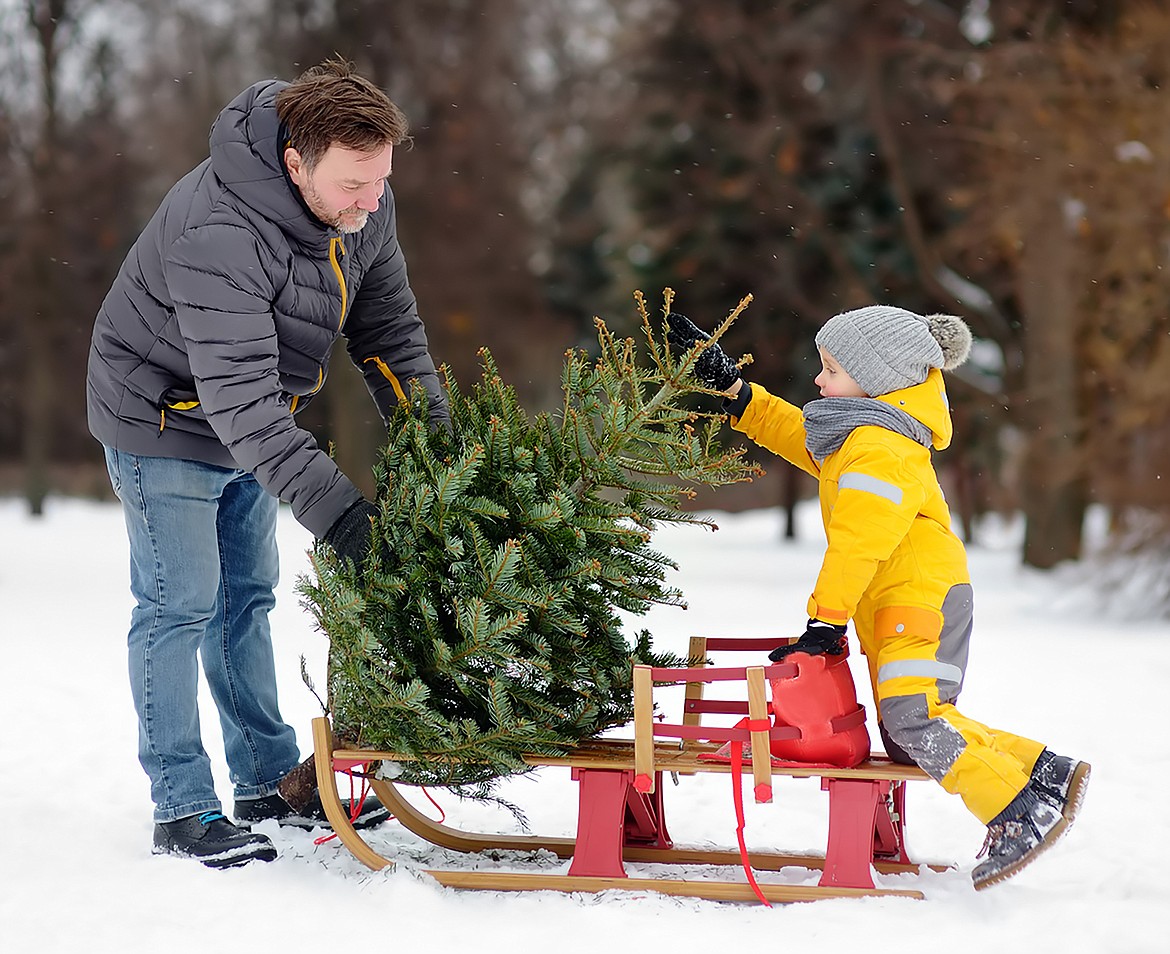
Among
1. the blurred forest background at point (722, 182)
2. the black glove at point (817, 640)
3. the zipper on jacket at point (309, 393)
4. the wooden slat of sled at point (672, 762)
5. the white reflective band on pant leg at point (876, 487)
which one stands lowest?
the wooden slat of sled at point (672, 762)

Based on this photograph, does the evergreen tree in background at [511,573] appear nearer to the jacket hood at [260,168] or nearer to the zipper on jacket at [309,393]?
the zipper on jacket at [309,393]

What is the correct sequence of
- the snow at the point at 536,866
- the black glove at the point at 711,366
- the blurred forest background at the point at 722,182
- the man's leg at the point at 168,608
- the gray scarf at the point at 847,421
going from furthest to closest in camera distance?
the blurred forest background at the point at 722,182 < the black glove at the point at 711,366 < the man's leg at the point at 168,608 < the gray scarf at the point at 847,421 < the snow at the point at 536,866

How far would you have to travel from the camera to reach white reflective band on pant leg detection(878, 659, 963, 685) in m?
2.93

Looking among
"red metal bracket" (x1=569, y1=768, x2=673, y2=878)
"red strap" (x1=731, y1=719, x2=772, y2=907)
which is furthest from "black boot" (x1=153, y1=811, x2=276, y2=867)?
"red strap" (x1=731, y1=719, x2=772, y2=907)

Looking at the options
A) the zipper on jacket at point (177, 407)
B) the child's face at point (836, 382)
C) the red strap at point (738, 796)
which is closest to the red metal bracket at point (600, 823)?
the red strap at point (738, 796)

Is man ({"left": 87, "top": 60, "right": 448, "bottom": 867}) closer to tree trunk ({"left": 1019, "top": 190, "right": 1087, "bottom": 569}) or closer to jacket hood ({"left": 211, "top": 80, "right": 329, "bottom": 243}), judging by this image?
jacket hood ({"left": 211, "top": 80, "right": 329, "bottom": 243})

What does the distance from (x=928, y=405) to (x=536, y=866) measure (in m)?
1.54

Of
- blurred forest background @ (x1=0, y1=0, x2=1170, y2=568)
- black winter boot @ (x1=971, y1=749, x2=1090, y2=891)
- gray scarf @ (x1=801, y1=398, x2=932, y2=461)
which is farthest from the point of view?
blurred forest background @ (x1=0, y1=0, x2=1170, y2=568)

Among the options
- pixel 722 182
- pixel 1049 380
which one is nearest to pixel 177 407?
pixel 1049 380

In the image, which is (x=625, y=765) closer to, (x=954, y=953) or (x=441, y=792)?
(x=954, y=953)

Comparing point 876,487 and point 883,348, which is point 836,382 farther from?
point 876,487

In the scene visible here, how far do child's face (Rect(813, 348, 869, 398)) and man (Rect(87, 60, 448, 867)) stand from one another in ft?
3.36

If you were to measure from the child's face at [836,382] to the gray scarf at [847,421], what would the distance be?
8 cm

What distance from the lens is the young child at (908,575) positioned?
2.83 m
